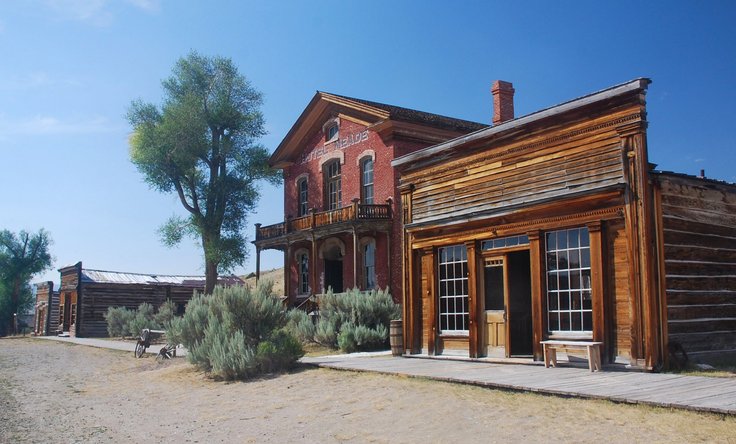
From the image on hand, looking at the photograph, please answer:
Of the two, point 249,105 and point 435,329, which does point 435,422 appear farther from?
point 249,105

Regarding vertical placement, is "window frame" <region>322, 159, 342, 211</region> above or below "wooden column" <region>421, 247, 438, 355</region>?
above

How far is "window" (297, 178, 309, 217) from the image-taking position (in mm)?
30484

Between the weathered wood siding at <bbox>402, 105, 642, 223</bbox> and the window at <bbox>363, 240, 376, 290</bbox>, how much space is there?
10524 millimetres

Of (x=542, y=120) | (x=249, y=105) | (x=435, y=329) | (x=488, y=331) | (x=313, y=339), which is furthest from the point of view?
(x=249, y=105)

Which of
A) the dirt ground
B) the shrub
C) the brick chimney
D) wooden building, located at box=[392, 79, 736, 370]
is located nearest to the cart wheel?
the dirt ground

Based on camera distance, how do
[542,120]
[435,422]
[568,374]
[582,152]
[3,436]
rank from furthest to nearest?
[542,120], [582,152], [568,374], [3,436], [435,422]

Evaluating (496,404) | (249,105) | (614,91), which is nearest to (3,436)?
(496,404)

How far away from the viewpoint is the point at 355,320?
19.3 meters

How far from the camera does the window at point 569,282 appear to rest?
37.4 feet

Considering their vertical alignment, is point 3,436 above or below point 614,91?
below

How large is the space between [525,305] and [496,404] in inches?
233

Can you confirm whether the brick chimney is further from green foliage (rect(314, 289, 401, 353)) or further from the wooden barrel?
the wooden barrel

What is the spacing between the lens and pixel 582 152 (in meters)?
11.6

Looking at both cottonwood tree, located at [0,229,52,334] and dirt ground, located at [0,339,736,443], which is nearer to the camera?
dirt ground, located at [0,339,736,443]
